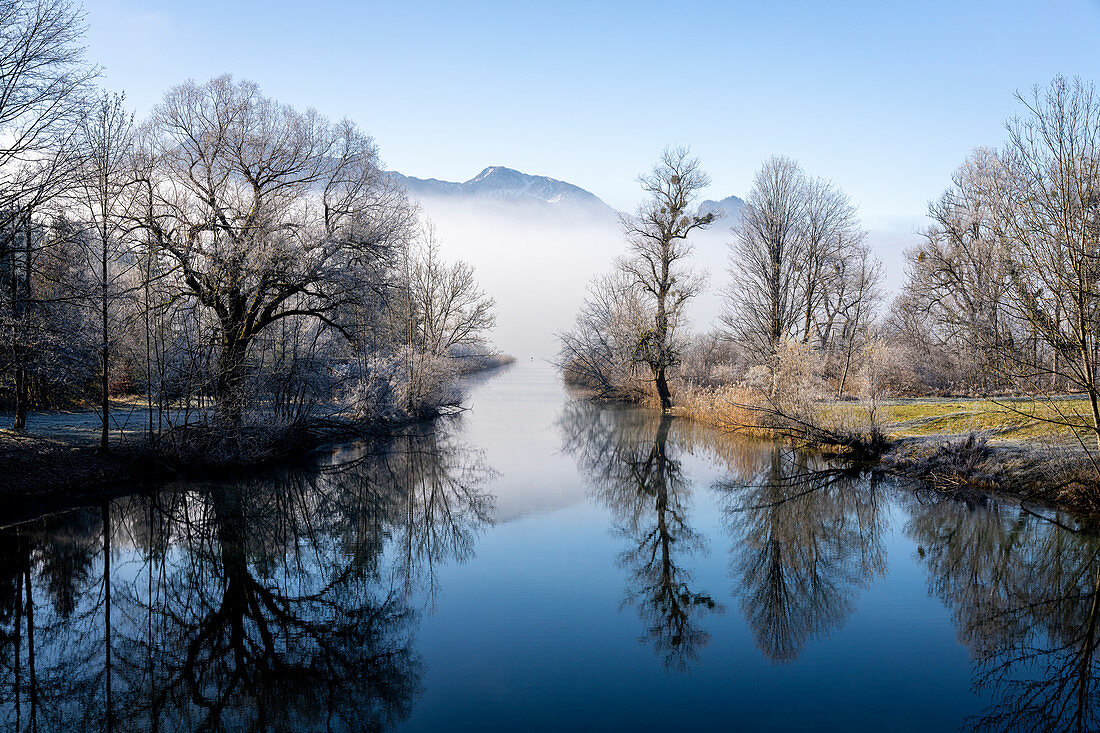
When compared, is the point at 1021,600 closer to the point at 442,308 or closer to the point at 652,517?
the point at 652,517

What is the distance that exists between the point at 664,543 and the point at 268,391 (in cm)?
1134

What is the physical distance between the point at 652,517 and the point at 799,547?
272 cm

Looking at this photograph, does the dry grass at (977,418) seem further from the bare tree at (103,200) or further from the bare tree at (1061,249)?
the bare tree at (103,200)

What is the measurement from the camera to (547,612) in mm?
7250

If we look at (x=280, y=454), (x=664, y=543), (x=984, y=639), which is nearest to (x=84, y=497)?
(x=280, y=454)

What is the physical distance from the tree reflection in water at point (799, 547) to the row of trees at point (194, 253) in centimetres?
1088

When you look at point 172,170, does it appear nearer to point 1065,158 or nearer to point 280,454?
point 280,454

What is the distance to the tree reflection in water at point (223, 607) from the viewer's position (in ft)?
17.2

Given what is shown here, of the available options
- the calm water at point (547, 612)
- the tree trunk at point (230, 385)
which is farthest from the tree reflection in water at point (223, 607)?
the tree trunk at point (230, 385)

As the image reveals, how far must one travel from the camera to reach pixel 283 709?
5.17 m

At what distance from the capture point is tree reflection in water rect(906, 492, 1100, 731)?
17.8ft

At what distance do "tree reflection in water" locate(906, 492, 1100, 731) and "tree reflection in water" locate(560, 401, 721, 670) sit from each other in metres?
2.58

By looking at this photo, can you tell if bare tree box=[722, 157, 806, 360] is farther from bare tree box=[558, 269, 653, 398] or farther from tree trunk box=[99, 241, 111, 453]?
tree trunk box=[99, 241, 111, 453]

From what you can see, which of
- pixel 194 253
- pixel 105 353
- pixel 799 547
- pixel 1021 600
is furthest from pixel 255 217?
pixel 1021 600
